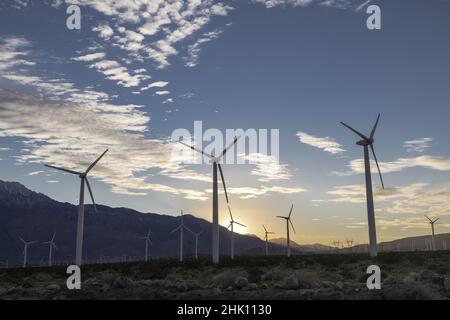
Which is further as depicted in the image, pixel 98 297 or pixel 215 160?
pixel 215 160

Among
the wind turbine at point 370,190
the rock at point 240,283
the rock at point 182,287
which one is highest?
the wind turbine at point 370,190

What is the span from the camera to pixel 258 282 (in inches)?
2213

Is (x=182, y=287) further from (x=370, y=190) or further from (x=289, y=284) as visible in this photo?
(x=370, y=190)

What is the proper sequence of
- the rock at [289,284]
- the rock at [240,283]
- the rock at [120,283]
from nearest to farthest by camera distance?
1. the rock at [289,284]
2. the rock at [240,283]
3. the rock at [120,283]

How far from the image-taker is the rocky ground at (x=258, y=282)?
3625 cm

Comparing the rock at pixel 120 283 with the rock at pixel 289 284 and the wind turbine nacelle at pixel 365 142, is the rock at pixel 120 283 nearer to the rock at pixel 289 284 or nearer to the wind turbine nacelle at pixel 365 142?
the rock at pixel 289 284

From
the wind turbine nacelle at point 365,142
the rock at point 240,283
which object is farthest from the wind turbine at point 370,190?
the rock at point 240,283

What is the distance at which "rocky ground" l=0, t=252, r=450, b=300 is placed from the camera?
36.2m
